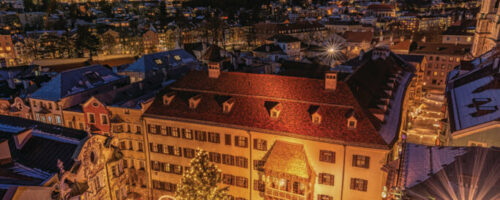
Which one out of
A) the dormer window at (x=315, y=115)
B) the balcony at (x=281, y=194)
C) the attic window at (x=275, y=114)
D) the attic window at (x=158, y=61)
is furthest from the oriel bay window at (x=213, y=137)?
the attic window at (x=158, y=61)

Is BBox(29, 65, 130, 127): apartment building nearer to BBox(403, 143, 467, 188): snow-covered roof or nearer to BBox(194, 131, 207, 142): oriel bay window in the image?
BBox(194, 131, 207, 142): oriel bay window

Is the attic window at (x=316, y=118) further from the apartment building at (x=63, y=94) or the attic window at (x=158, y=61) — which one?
the attic window at (x=158, y=61)

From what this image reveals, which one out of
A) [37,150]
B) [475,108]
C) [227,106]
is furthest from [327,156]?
[37,150]

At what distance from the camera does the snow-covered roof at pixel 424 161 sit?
26833mm

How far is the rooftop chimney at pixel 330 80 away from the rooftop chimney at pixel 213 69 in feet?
52.1

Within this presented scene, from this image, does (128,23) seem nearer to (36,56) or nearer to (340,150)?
(36,56)

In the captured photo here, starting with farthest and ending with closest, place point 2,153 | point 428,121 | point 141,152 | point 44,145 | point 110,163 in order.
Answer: point 428,121
point 141,152
point 110,163
point 44,145
point 2,153

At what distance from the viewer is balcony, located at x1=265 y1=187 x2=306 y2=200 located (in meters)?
36.8

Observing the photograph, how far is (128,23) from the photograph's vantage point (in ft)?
634

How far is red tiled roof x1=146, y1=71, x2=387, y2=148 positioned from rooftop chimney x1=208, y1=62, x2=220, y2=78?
2.30ft

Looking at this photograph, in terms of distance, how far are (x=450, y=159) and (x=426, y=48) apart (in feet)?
288

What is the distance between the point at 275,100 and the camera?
42125 millimetres

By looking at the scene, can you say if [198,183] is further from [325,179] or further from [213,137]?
[325,179]

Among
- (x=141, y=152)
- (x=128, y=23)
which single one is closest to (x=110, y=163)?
(x=141, y=152)
